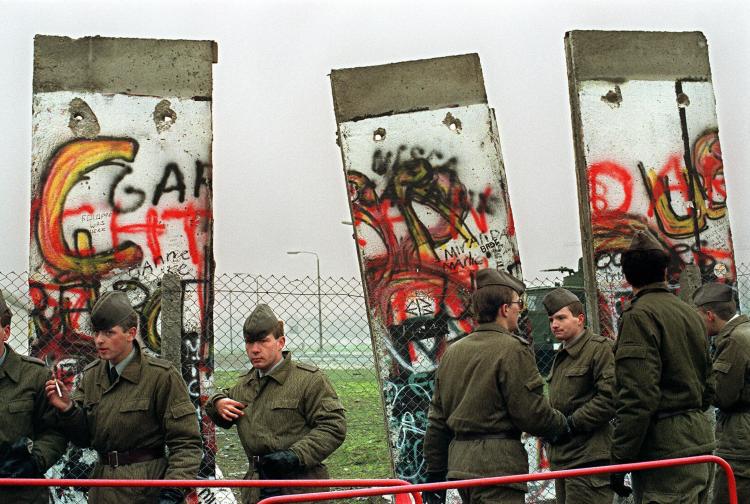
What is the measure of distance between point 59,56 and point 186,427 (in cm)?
329

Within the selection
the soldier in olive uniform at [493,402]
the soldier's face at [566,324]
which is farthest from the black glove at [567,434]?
the soldier's face at [566,324]

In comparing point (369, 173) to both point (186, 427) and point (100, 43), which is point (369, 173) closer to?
point (100, 43)

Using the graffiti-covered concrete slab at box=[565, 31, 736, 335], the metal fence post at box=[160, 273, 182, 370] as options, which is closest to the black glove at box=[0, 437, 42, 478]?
the metal fence post at box=[160, 273, 182, 370]

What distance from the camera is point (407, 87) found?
25.5 feet

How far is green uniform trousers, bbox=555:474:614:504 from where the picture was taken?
231 inches

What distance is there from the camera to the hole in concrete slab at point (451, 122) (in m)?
7.80

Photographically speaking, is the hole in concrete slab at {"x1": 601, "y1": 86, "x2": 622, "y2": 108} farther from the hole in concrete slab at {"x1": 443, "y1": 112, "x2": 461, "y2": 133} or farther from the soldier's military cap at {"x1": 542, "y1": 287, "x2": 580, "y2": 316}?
the soldier's military cap at {"x1": 542, "y1": 287, "x2": 580, "y2": 316}

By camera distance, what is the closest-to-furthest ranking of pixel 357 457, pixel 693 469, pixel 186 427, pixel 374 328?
pixel 693 469 → pixel 186 427 → pixel 374 328 → pixel 357 457

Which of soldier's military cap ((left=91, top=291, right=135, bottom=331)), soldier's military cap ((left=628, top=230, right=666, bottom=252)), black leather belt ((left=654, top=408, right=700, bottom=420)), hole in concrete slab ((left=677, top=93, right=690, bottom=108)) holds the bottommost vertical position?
black leather belt ((left=654, top=408, right=700, bottom=420))

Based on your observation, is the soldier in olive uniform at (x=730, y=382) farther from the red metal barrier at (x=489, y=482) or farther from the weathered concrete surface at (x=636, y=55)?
the weathered concrete surface at (x=636, y=55)

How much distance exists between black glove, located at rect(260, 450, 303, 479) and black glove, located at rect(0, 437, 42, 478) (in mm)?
1283

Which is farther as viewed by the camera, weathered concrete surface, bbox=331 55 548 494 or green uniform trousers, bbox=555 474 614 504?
weathered concrete surface, bbox=331 55 548 494

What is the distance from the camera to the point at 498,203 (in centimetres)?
786

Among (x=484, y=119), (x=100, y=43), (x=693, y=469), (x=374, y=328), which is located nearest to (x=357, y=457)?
(x=374, y=328)
